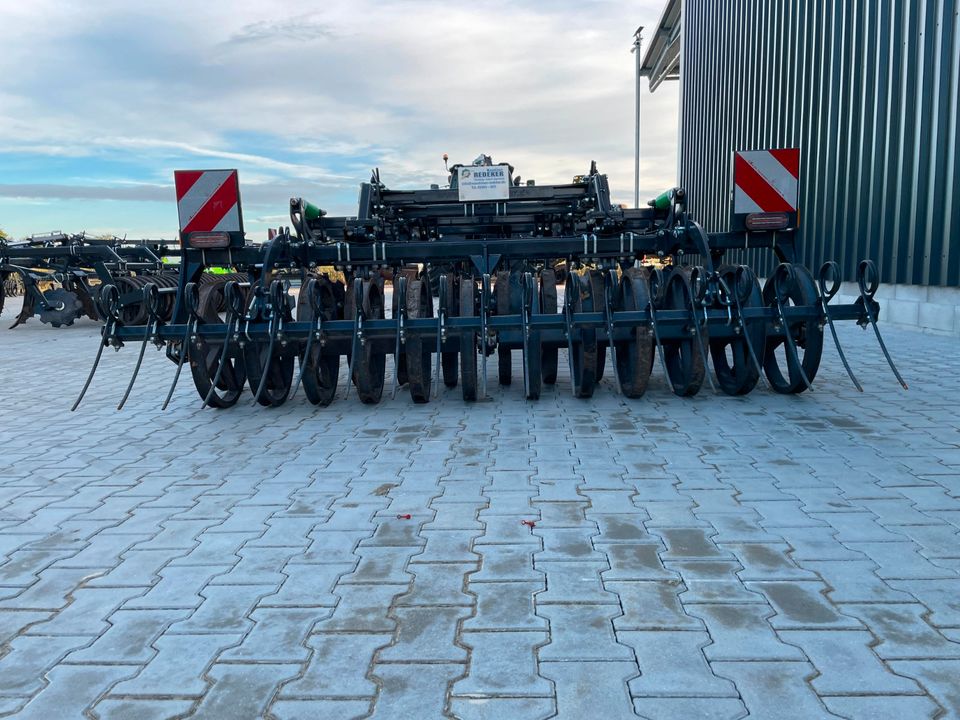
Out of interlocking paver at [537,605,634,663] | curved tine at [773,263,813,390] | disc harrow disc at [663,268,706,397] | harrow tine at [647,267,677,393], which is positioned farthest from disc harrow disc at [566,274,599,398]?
interlocking paver at [537,605,634,663]

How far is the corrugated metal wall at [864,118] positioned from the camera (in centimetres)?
941

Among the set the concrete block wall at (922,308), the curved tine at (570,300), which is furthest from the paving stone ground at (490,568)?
the concrete block wall at (922,308)

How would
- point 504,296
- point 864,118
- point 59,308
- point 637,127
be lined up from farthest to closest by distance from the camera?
point 637,127, point 59,308, point 864,118, point 504,296

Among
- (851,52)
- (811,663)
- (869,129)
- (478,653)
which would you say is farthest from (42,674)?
(851,52)

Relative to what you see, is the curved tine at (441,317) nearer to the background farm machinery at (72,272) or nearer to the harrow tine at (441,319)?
the harrow tine at (441,319)

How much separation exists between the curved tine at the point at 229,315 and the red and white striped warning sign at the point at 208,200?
0.81 m

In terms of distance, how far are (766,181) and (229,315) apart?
4.42m

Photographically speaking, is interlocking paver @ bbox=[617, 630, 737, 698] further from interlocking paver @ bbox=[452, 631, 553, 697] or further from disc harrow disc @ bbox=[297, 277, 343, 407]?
disc harrow disc @ bbox=[297, 277, 343, 407]

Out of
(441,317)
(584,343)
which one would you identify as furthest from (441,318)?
(584,343)

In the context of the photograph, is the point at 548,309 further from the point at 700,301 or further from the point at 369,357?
the point at 369,357

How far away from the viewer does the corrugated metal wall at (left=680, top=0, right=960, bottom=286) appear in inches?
371

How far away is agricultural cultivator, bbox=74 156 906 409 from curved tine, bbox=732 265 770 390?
1 cm

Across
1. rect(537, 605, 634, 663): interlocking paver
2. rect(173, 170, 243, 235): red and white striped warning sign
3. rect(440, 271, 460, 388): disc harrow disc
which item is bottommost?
rect(537, 605, 634, 663): interlocking paver

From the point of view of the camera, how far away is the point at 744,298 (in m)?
5.91
